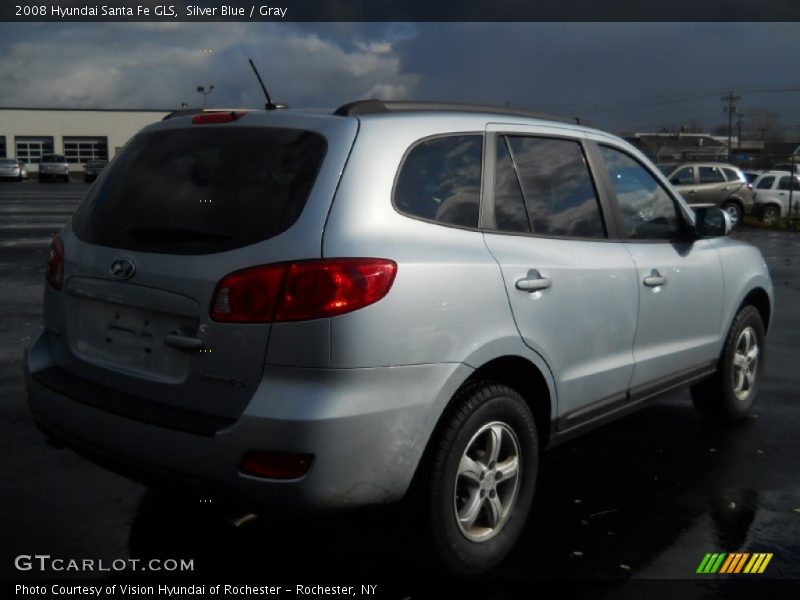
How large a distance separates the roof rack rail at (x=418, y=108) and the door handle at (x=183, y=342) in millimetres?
997

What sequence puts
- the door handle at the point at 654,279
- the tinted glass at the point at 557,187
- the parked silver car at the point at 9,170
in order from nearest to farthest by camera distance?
the tinted glass at the point at 557,187, the door handle at the point at 654,279, the parked silver car at the point at 9,170

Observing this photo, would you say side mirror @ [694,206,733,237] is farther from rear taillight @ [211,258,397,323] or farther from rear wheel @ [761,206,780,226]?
rear wheel @ [761,206,780,226]

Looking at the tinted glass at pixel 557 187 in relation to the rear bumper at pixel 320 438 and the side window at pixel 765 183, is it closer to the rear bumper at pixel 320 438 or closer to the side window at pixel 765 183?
the rear bumper at pixel 320 438

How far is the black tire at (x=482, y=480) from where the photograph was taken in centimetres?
329

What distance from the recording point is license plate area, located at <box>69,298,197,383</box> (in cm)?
320

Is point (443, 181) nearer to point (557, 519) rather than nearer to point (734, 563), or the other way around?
point (557, 519)

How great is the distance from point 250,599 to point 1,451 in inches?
87.2

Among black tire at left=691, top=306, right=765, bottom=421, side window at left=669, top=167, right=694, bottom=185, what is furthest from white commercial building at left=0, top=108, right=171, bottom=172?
black tire at left=691, top=306, right=765, bottom=421

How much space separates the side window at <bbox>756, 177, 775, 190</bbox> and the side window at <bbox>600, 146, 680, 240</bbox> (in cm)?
2444

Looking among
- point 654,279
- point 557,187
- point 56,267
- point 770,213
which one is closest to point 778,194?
point 770,213

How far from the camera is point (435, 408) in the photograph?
10.5ft

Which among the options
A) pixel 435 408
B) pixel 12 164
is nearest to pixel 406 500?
pixel 435 408

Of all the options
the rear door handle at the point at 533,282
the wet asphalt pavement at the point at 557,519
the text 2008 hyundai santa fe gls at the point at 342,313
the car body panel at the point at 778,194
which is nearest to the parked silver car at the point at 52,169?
the car body panel at the point at 778,194

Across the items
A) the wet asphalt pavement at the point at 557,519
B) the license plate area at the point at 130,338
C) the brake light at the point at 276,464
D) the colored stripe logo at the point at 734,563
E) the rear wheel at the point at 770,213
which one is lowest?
the rear wheel at the point at 770,213
